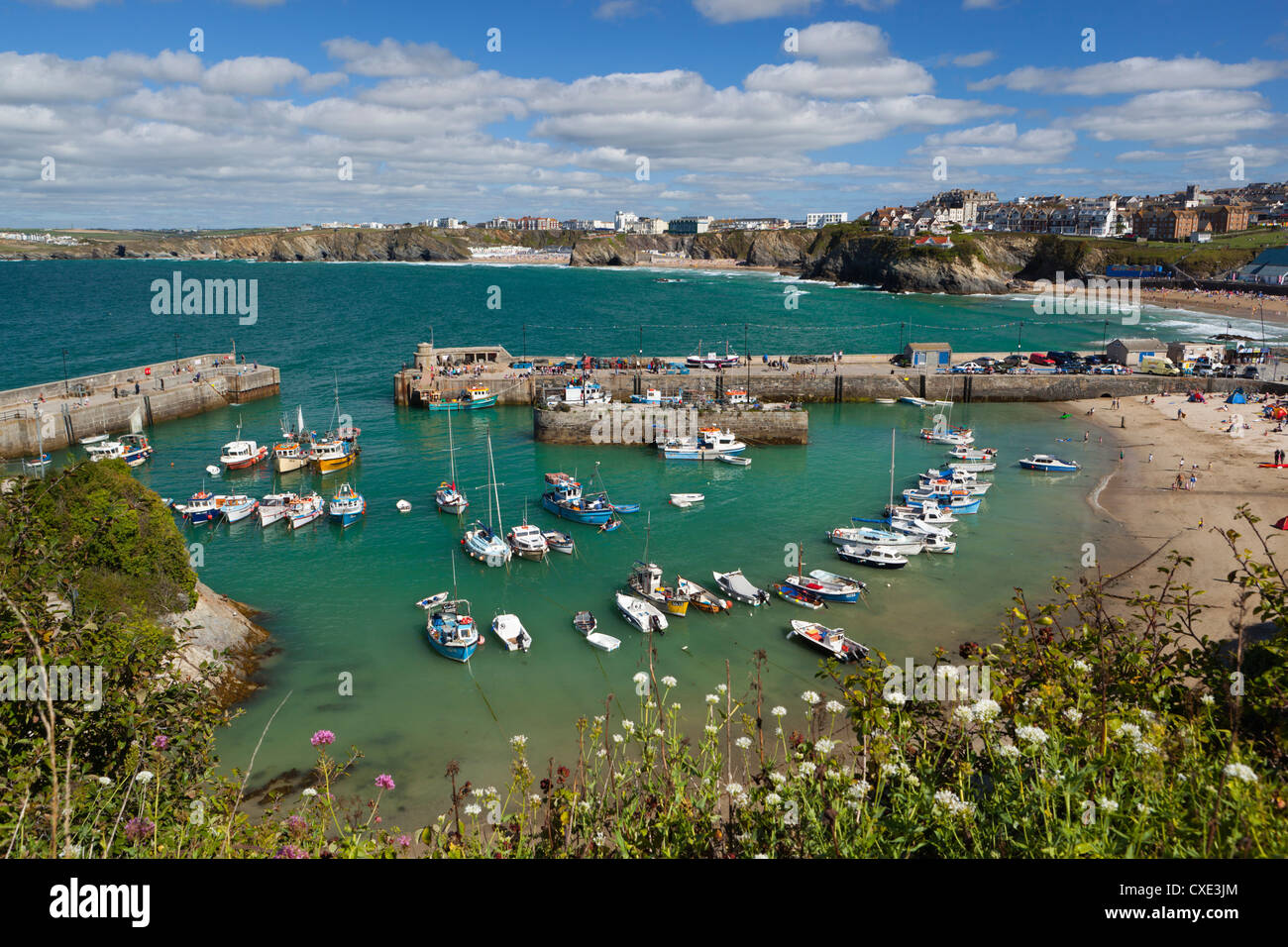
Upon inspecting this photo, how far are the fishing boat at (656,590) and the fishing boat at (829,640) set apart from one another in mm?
3197

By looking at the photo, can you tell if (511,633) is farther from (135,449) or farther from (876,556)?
(135,449)

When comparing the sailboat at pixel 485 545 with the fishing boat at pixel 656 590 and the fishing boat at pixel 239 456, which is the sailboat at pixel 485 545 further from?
the fishing boat at pixel 239 456

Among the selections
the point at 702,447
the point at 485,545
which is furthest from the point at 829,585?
the point at 702,447

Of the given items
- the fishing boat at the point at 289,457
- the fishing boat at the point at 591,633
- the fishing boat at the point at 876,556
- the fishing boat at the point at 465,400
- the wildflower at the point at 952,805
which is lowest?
the fishing boat at the point at 591,633

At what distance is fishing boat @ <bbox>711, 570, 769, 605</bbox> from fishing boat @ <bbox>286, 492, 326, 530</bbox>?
54.4 ft

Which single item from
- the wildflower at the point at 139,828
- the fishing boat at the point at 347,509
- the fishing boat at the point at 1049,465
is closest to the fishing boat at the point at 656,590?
the fishing boat at the point at 347,509

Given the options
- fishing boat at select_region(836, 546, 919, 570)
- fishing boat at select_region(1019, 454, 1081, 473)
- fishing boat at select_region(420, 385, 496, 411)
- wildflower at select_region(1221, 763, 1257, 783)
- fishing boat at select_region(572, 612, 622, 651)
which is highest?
fishing boat at select_region(420, 385, 496, 411)

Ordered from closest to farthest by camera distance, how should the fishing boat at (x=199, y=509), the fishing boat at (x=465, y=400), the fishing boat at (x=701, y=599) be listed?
the fishing boat at (x=701, y=599) < the fishing boat at (x=199, y=509) < the fishing boat at (x=465, y=400)

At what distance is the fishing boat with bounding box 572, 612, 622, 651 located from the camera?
20938mm

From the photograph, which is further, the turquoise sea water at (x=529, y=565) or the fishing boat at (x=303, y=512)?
the fishing boat at (x=303, y=512)

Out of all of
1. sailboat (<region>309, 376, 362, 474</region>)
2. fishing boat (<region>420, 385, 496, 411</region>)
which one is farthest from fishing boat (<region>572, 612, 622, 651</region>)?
fishing boat (<region>420, 385, 496, 411</region>)

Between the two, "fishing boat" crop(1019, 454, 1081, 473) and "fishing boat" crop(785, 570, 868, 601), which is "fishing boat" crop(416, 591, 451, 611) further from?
"fishing boat" crop(1019, 454, 1081, 473)

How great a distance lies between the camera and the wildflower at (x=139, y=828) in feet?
14.3
